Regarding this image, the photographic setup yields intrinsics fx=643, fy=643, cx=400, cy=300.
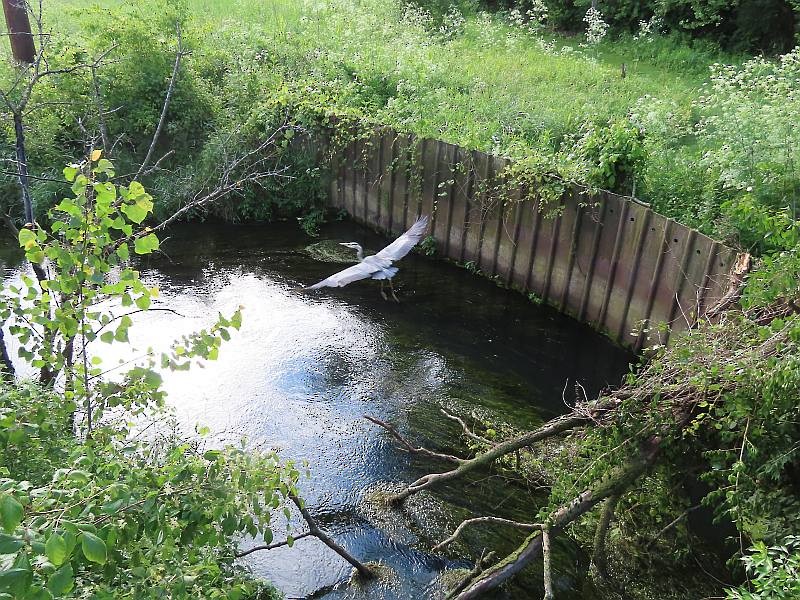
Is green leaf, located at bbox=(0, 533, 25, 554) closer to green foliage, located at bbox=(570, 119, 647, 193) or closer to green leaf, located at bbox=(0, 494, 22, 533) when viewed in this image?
green leaf, located at bbox=(0, 494, 22, 533)

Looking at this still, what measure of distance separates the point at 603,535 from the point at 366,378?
12.5 ft

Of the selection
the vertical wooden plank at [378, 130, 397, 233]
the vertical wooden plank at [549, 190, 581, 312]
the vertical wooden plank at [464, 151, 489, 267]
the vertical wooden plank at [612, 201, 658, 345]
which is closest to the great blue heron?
the vertical wooden plank at [464, 151, 489, 267]

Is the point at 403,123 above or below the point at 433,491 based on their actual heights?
above

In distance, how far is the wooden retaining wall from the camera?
8.01m

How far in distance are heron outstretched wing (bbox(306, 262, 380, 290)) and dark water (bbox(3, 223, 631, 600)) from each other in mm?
938

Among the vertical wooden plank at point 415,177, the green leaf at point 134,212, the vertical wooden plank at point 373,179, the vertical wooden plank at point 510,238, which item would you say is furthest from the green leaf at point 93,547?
the vertical wooden plank at point 373,179

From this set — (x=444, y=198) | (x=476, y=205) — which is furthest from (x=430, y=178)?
(x=476, y=205)

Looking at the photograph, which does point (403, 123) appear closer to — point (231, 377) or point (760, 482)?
point (231, 377)

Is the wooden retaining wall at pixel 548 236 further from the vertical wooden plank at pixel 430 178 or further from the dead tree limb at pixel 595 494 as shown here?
the dead tree limb at pixel 595 494

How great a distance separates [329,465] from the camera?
6832 mm

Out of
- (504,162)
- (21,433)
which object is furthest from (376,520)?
(504,162)

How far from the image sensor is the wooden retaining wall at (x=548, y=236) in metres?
8.01

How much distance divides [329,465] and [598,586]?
9.44 feet

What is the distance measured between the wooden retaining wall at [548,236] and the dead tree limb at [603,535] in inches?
81.8
